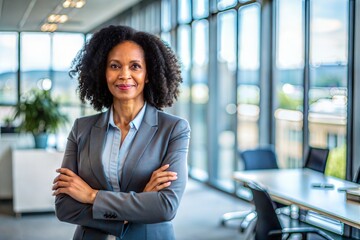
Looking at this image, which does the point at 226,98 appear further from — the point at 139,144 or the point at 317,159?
the point at 139,144

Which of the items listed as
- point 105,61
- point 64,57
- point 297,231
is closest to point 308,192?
point 297,231

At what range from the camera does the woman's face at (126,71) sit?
1.97 meters

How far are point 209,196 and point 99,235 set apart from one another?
216 inches

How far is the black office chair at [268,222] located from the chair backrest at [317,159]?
1.24 m

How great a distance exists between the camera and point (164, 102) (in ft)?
6.87

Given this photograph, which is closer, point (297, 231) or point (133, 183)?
point (133, 183)

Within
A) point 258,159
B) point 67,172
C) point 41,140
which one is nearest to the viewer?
point 67,172

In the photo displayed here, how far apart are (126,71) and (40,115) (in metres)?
4.08

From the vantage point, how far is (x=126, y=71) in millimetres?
1971

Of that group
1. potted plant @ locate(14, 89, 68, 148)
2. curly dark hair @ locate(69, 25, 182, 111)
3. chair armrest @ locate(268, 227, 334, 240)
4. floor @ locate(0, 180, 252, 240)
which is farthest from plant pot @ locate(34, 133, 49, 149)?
curly dark hair @ locate(69, 25, 182, 111)

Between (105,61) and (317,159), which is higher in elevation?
(105,61)

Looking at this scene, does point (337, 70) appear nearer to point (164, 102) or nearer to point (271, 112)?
point (271, 112)

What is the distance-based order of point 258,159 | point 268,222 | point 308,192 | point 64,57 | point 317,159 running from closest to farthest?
point 268,222 → point 64,57 → point 308,192 → point 317,159 → point 258,159

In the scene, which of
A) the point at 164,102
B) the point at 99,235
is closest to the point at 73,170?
the point at 99,235
